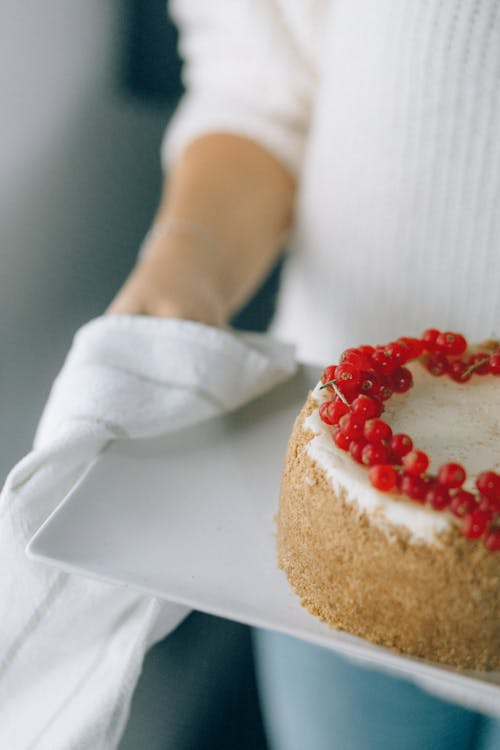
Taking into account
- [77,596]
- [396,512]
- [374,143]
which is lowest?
[77,596]

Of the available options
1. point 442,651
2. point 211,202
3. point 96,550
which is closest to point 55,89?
point 211,202

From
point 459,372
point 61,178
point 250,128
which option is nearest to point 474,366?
point 459,372

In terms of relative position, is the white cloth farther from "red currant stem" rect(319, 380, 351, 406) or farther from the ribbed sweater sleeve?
the ribbed sweater sleeve

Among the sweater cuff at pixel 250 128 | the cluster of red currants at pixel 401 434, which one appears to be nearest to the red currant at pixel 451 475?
the cluster of red currants at pixel 401 434

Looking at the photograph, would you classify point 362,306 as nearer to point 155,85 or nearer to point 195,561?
point 195,561

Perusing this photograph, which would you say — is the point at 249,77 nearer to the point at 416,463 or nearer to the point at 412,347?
the point at 412,347

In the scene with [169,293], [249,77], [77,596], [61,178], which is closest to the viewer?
[77,596]

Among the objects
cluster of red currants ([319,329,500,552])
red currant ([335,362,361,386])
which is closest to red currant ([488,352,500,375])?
cluster of red currants ([319,329,500,552])

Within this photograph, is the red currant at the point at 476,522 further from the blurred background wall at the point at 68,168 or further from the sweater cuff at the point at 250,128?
the sweater cuff at the point at 250,128
